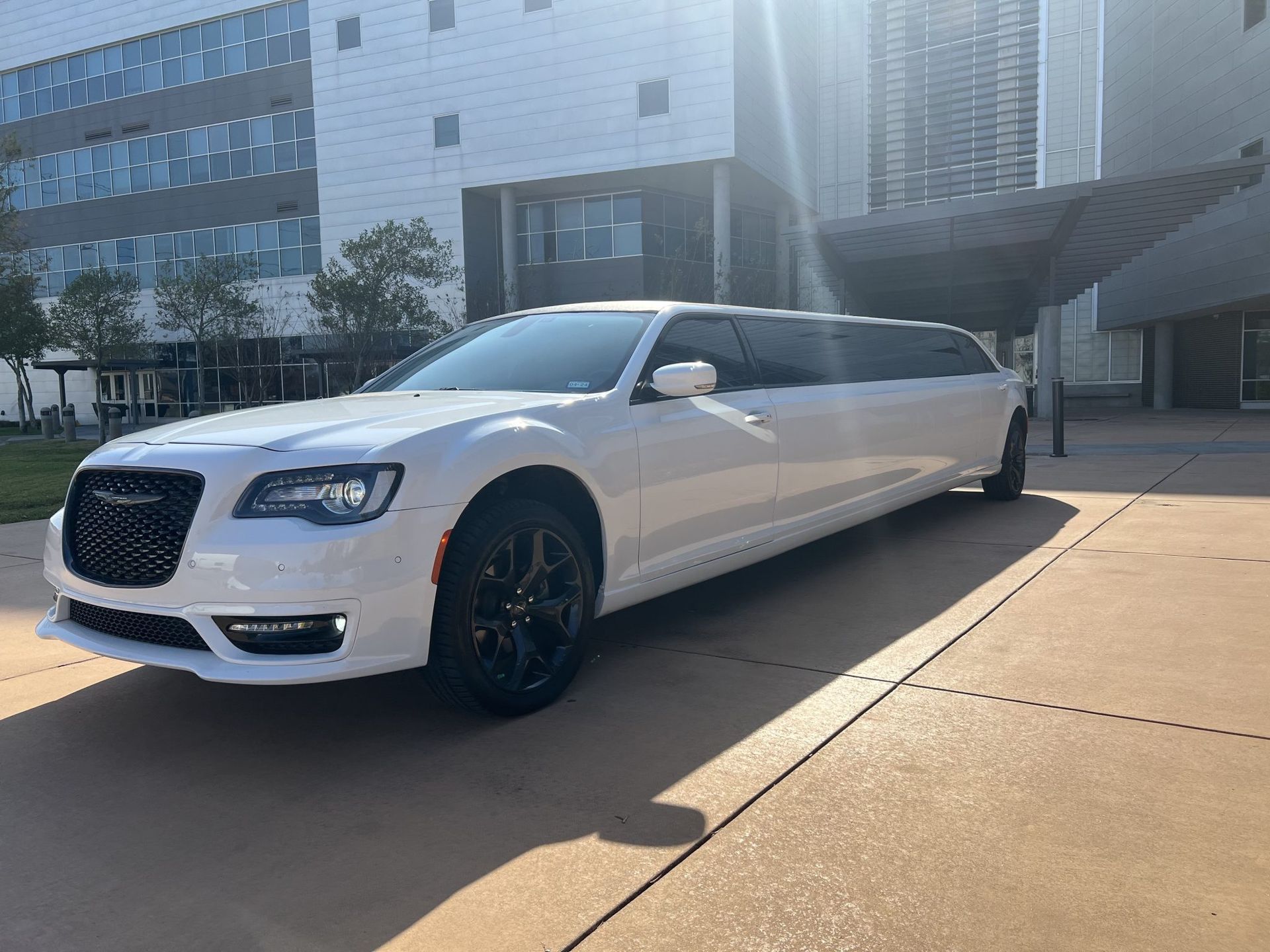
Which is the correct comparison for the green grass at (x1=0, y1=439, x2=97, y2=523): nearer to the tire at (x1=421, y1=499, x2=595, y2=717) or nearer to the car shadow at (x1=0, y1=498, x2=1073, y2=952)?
the car shadow at (x1=0, y1=498, x2=1073, y2=952)

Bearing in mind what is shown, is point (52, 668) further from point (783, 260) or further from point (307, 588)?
point (783, 260)

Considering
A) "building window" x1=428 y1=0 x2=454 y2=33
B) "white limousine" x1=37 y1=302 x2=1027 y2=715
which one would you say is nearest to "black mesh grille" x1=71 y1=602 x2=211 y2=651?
"white limousine" x1=37 y1=302 x2=1027 y2=715

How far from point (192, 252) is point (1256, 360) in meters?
41.5

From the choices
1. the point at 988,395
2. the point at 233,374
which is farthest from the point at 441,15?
the point at 988,395

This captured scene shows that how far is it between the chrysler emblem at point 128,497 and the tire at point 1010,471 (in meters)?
7.43

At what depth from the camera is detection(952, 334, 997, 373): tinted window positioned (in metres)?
8.54

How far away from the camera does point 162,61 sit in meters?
45.2

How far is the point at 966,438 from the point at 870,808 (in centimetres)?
556

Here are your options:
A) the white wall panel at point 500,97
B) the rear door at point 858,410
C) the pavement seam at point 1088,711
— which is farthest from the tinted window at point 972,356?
the white wall panel at point 500,97

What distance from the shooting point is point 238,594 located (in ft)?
11.0

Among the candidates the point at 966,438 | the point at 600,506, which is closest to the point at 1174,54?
the point at 966,438

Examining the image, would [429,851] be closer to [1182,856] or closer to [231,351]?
[1182,856]

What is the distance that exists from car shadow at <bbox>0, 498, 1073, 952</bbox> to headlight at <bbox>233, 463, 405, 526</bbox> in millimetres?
900

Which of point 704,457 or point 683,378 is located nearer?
point 683,378
